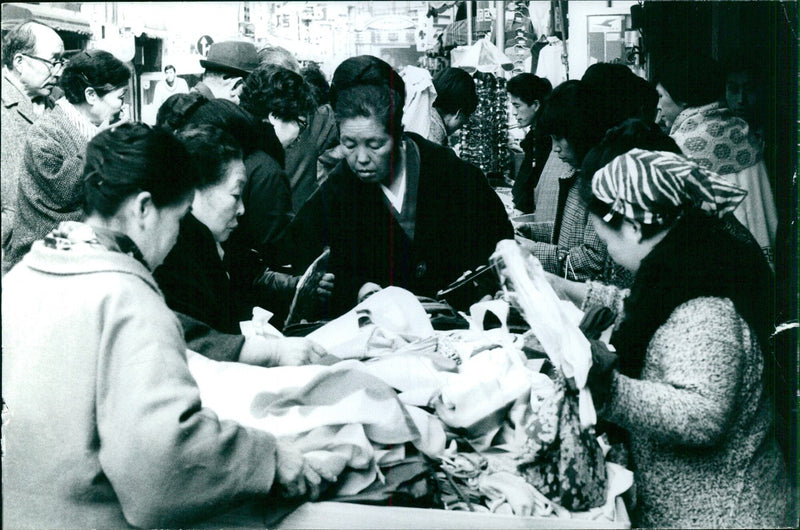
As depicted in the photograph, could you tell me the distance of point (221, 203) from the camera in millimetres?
2219

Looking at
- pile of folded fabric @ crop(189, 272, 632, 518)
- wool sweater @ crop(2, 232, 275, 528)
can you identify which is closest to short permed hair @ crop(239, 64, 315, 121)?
pile of folded fabric @ crop(189, 272, 632, 518)

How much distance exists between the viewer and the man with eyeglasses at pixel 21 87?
7.86 ft

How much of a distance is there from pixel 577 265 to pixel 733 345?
1.02 m

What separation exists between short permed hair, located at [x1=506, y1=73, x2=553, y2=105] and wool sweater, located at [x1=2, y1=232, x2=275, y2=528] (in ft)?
7.15

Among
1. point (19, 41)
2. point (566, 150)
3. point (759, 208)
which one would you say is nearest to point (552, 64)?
point (566, 150)

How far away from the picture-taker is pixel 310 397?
1.88 m

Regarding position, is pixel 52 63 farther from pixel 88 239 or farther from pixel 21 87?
pixel 88 239

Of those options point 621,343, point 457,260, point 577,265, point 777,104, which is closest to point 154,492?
point 621,343

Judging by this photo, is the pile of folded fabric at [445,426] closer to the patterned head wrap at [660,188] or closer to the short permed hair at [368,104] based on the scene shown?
the patterned head wrap at [660,188]

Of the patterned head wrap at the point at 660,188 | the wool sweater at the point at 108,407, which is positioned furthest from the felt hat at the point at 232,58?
the patterned head wrap at the point at 660,188

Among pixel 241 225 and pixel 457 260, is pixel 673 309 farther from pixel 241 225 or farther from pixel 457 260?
pixel 241 225

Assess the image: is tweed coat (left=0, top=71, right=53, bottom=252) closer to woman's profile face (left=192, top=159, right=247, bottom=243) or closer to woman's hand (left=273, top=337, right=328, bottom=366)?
woman's profile face (left=192, top=159, right=247, bottom=243)

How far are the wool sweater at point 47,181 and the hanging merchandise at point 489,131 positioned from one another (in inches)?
70.3

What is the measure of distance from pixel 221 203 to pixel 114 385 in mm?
794
